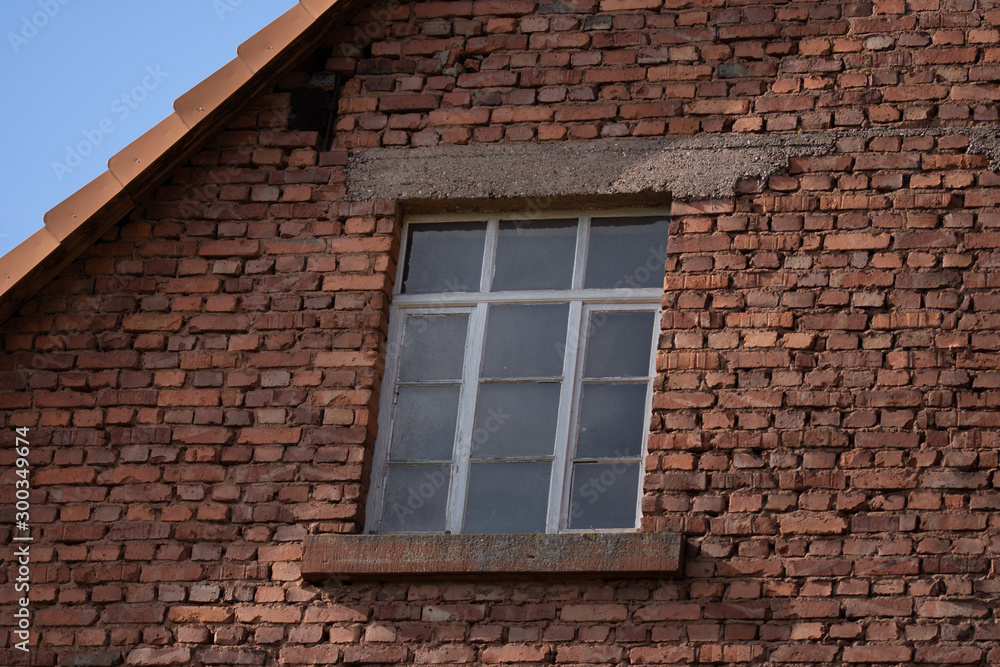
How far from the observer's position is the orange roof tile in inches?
289

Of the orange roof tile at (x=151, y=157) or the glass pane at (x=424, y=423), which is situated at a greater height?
the orange roof tile at (x=151, y=157)

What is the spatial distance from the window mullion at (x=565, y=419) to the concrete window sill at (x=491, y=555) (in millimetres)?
315

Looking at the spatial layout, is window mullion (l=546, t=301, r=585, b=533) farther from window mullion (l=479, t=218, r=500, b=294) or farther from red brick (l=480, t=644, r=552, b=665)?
red brick (l=480, t=644, r=552, b=665)

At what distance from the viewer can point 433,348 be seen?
7.29 metres

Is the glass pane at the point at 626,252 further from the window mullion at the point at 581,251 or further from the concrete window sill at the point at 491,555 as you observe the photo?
the concrete window sill at the point at 491,555

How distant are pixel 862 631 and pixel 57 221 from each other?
425 centimetres

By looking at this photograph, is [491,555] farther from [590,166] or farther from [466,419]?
[590,166]

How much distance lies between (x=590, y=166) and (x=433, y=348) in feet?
3.87

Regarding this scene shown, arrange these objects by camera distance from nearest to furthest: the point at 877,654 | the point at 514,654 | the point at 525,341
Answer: the point at 877,654 < the point at 514,654 < the point at 525,341

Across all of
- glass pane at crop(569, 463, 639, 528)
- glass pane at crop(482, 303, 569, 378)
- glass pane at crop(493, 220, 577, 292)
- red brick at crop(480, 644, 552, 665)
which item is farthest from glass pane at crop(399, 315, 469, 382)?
red brick at crop(480, 644, 552, 665)

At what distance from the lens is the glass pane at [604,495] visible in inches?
265

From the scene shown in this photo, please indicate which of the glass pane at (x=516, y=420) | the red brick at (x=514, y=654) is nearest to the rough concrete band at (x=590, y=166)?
the glass pane at (x=516, y=420)

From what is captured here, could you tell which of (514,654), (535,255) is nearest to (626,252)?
(535,255)

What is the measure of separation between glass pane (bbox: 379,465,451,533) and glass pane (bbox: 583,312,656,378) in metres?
0.87
